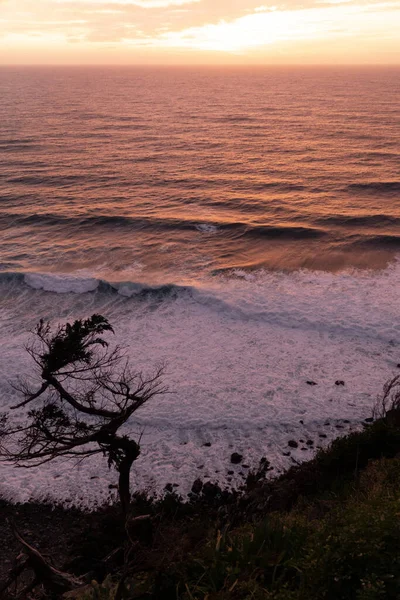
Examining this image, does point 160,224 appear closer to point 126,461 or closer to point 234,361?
point 234,361

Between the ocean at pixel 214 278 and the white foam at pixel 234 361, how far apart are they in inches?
2.7

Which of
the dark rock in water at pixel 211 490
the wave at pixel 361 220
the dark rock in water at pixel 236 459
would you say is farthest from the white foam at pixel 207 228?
the dark rock in water at pixel 211 490

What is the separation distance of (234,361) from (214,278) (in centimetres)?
814

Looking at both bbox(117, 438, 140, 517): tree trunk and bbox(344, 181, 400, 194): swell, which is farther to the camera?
bbox(344, 181, 400, 194): swell

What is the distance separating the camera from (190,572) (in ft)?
23.5

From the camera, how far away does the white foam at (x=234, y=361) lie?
561 inches

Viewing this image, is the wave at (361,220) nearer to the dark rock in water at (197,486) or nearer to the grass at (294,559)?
the dark rock in water at (197,486)

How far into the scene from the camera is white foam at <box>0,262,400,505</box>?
1425cm

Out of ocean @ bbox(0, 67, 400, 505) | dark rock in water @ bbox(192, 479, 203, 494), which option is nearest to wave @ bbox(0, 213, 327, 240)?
ocean @ bbox(0, 67, 400, 505)

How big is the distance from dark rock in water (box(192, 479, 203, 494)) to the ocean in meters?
0.37

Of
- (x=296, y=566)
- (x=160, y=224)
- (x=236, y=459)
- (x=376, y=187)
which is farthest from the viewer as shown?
(x=376, y=187)

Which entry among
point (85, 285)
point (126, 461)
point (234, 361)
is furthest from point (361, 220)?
point (126, 461)

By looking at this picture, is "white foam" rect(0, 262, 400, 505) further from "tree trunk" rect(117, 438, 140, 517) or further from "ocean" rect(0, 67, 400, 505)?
"tree trunk" rect(117, 438, 140, 517)

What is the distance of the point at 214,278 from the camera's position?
26188 mm
